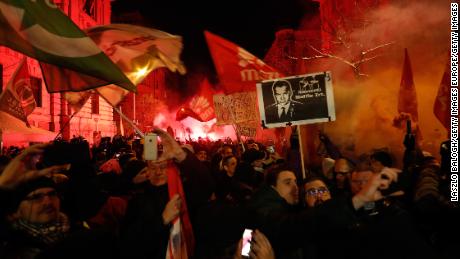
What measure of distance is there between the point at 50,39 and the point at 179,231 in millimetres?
1955

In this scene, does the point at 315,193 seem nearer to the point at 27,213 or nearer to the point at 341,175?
the point at 341,175

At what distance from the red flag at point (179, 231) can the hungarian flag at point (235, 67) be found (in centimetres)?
407

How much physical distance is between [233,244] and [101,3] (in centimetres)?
3813

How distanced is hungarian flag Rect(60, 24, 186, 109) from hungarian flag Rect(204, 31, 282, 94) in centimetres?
204

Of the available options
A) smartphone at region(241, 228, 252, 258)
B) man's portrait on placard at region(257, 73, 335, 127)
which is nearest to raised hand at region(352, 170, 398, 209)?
smartphone at region(241, 228, 252, 258)

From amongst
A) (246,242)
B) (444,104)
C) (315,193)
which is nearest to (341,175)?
(315,193)

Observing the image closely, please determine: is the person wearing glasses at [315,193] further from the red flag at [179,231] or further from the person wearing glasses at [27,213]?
the person wearing glasses at [27,213]

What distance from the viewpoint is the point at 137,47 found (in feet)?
18.1

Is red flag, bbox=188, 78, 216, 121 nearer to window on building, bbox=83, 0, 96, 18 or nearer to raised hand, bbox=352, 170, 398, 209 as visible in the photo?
raised hand, bbox=352, 170, 398, 209

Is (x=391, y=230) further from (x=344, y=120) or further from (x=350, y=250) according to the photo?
(x=344, y=120)

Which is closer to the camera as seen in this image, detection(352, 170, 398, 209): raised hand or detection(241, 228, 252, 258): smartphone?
detection(352, 170, 398, 209): raised hand

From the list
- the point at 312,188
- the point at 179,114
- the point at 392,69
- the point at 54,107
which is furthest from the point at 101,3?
the point at 312,188

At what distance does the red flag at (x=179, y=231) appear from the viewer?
3.25m

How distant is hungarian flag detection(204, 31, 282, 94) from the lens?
295 inches
